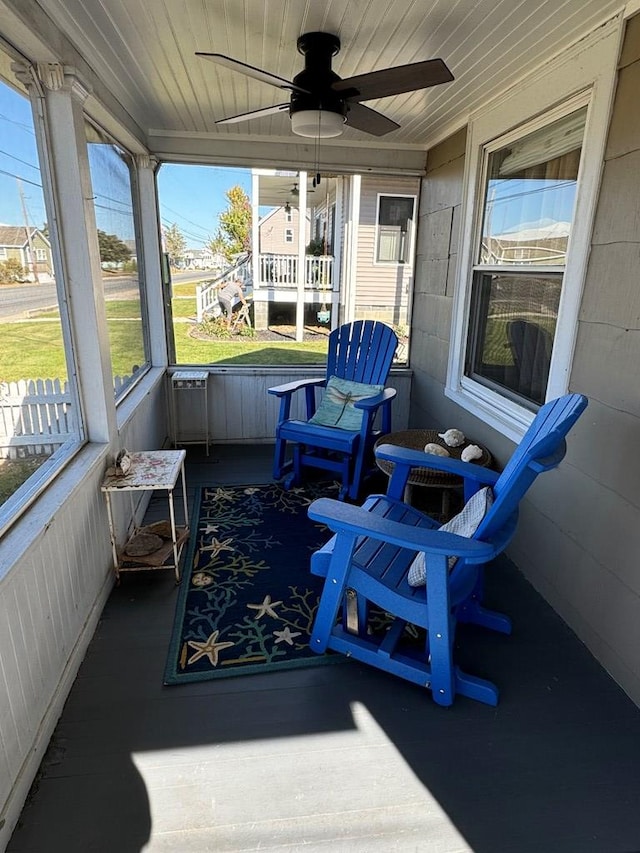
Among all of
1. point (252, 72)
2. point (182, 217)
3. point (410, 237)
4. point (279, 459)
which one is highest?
point (252, 72)

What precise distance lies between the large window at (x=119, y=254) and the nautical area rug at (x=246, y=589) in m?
1.01

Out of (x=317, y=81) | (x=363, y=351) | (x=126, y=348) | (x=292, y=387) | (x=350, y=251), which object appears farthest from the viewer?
(x=350, y=251)

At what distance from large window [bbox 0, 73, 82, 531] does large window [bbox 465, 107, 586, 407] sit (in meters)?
2.10

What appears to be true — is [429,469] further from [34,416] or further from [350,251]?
[350,251]

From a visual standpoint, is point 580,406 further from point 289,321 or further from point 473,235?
point 289,321

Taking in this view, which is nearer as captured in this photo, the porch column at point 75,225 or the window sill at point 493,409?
the porch column at point 75,225

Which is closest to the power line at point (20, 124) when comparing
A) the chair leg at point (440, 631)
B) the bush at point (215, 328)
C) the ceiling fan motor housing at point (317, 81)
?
the ceiling fan motor housing at point (317, 81)

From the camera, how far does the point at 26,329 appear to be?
162 cm

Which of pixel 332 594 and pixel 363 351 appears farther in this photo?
pixel 363 351

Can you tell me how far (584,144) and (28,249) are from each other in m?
2.13

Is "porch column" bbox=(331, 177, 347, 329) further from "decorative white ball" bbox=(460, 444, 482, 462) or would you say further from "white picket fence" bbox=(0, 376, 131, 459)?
"white picket fence" bbox=(0, 376, 131, 459)

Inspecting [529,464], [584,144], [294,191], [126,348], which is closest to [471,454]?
[529,464]

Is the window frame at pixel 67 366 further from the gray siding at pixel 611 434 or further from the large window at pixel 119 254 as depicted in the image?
the gray siding at pixel 611 434

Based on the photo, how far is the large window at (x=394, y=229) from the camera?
397cm
